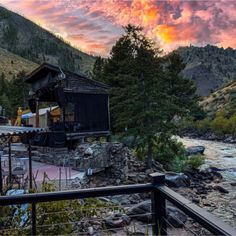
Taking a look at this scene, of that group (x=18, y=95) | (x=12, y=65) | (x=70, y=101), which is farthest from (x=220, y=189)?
(x=12, y=65)

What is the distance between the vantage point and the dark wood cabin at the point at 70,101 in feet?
57.7

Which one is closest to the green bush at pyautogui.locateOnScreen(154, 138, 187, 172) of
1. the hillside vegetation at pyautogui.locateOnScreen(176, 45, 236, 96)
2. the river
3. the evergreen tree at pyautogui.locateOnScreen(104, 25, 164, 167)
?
the evergreen tree at pyautogui.locateOnScreen(104, 25, 164, 167)

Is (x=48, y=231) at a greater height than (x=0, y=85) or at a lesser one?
lesser

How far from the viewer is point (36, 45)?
390 feet

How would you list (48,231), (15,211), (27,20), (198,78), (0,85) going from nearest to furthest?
(48,231) < (15,211) < (0,85) < (198,78) < (27,20)

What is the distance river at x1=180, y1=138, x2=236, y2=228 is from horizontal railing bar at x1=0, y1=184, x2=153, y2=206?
13.0ft

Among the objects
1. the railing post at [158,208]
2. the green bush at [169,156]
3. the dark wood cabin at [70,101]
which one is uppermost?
the dark wood cabin at [70,101]

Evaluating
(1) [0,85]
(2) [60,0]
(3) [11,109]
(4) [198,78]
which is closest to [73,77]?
(2) [60,0]

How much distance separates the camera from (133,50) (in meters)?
20.8

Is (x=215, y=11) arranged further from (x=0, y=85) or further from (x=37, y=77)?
(x=0, y=85)

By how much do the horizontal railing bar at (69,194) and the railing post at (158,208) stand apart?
0.06 meters

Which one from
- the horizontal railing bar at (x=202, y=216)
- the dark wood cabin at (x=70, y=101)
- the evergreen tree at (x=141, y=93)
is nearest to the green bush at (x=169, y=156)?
the evergreen tree at (x=141, y=93)

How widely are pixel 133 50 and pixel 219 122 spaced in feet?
81.4

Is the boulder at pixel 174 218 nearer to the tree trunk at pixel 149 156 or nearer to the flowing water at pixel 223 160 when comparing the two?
the tree trunk at pixel 149 156
